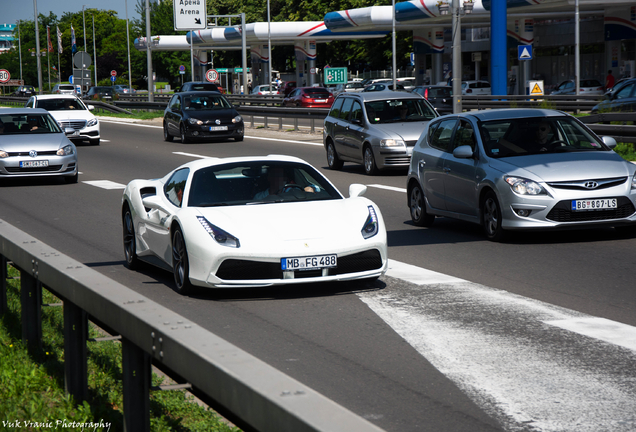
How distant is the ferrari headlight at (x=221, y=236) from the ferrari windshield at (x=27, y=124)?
13590 mm

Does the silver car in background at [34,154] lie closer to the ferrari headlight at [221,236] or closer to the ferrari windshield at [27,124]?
the ferrari windshield at [27,124]

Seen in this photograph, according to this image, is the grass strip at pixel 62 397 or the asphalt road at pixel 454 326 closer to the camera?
the grass strip at pixel 62 397

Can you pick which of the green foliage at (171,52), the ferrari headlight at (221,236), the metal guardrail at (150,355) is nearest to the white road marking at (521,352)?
the ferrari headlight at (221,236)

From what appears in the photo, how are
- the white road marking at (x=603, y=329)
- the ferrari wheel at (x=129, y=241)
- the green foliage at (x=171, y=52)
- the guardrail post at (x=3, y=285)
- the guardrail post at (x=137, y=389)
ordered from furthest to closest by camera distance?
the green foliage at (x=171, y=52) → the ferrari wheel at (x=129, y=241) → the guardrail post at (x=3, y=285) → the white road marking at (x=603, y=329) → the guardrail post at (x=137, y=389)

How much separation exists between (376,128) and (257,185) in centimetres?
1150

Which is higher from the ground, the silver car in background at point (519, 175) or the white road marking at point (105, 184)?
the silver car in background at point (519, 175)

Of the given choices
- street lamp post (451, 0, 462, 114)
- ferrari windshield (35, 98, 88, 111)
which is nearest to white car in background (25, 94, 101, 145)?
ferrari windshield (35, 98, 88, 111)

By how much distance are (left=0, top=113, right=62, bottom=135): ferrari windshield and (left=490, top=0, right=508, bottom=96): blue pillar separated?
871 inches

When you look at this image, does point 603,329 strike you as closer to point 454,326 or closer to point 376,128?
point 454,326

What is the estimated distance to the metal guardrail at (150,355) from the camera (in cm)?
262

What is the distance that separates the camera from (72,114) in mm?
31094

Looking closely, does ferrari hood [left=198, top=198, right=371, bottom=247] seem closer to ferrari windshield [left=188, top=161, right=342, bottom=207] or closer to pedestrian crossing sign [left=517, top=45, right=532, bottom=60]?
ferrari windshield [left=188, top=161, right=342, bottom=207]

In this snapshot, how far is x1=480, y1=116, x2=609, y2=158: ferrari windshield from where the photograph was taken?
1127cm

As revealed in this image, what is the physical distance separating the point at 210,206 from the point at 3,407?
381 centimetres
